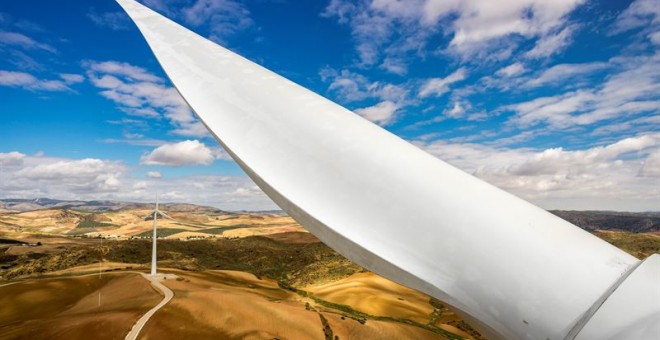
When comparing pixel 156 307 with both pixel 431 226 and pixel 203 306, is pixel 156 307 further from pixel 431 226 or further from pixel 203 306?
pixel 431 226

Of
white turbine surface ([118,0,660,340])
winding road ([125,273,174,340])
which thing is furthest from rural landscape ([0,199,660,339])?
white turbine surface ([118,0,660,340])

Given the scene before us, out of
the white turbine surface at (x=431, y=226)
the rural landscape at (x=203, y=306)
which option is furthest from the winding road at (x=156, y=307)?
the white turbine surface at (x=431, y=226)

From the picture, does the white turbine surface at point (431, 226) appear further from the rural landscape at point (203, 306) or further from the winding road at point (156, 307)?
the winding road at point (156, 307)

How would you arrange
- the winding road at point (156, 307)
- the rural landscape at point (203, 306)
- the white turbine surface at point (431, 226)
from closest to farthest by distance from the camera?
1. the white turbine surface at point (431, 226)
2. the winding road at point (156, 307)
3. the rural landscape at point (203, 306)

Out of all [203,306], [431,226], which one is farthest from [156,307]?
[431,226]

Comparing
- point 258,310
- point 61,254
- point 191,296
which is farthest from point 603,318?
point 61,254
